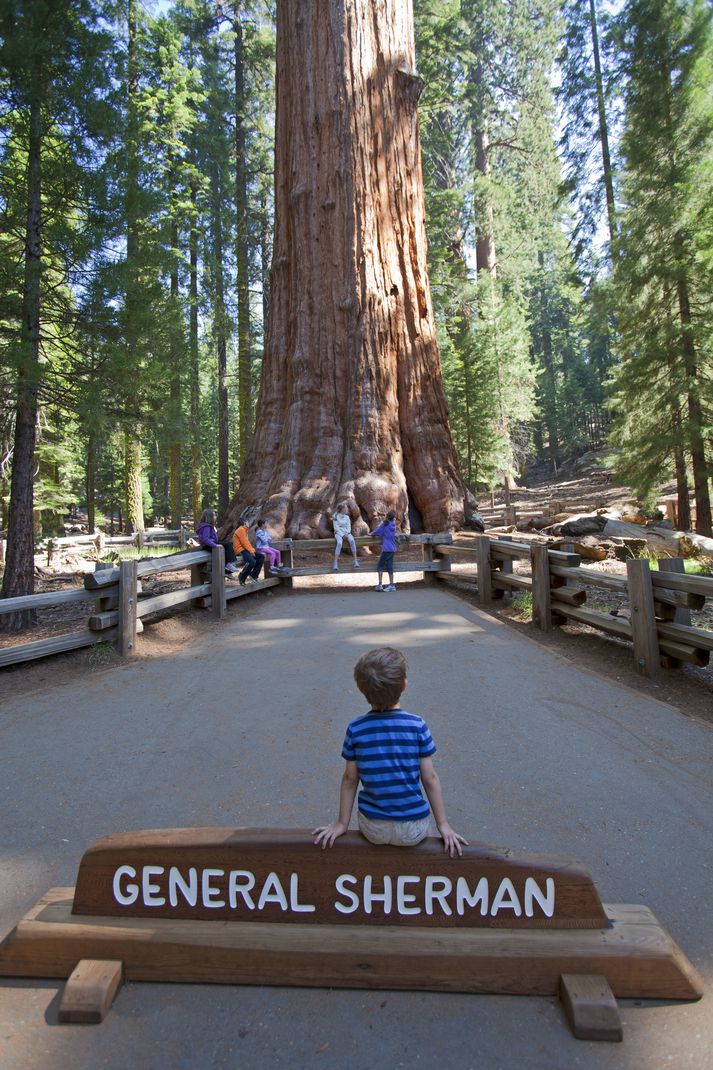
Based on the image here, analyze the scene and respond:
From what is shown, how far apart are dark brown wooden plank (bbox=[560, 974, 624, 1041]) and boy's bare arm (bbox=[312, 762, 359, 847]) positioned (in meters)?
A: 0.87

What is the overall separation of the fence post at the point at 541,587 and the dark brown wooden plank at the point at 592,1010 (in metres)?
6.15

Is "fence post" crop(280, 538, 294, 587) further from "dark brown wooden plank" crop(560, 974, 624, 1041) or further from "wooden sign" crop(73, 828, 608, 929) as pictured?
"dark brown wooden plank" crop(560, 974, 624, 1041)

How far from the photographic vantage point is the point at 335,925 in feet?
7.09

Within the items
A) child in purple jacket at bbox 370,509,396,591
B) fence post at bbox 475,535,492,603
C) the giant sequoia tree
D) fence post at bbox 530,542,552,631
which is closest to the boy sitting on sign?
fence post at bbox 530,542,552,631

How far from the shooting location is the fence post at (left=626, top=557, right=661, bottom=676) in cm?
584

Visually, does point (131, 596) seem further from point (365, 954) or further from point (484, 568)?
point (365, 954)

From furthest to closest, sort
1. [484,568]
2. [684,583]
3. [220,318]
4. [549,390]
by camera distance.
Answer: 1. [549,390]
2. [220,318]
3. [484,568]
4. [684,583]

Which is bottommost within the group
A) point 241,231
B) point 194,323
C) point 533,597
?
point 533,597

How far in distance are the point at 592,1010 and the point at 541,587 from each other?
636 cm

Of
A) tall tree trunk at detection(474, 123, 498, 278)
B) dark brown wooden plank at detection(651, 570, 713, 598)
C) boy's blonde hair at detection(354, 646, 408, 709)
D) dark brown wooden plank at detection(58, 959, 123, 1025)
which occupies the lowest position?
dark brown wooden plank at detection(58, 959, 123, 1025)

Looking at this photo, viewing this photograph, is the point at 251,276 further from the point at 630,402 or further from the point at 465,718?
the point at 465,718

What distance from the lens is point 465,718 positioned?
4.91 m

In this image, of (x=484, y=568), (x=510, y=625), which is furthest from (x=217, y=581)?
(x=510, y=625)

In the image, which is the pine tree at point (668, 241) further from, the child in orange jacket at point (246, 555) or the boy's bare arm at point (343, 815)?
the boy's bare arm at point (343, 815)
